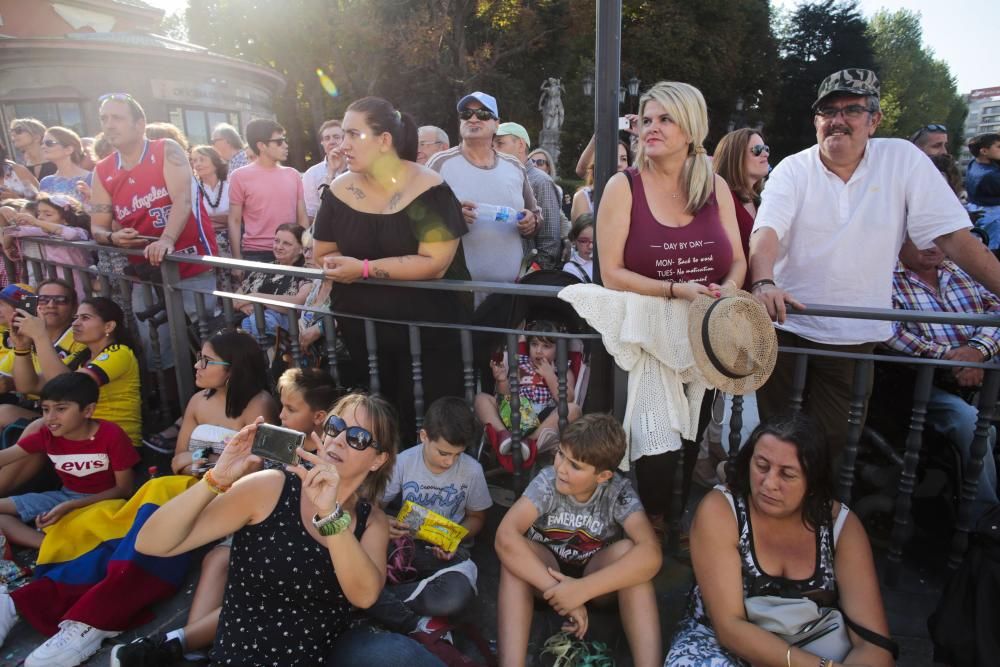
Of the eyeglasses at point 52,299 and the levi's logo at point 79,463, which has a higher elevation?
the eyeglasses at point 52,299

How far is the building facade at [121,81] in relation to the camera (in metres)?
14.9

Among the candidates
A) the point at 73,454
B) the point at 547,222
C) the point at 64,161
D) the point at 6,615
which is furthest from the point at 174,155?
the point at 6,615

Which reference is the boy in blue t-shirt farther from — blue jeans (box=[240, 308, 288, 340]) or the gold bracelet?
blue jeans (box=[240, 308, 288, 340])

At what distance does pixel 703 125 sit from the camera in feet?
9.37

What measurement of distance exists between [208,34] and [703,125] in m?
29.8

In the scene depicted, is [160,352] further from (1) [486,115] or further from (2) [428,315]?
(1) [486,115]

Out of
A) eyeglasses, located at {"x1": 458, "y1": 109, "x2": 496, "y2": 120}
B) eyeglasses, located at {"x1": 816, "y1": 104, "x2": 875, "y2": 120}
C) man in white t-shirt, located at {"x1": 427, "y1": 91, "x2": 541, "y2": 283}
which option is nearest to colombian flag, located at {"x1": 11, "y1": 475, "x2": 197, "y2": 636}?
man in white t-shirt, located at {"x1": 427, "y1": 91, "x2": 541, "y2": 283}

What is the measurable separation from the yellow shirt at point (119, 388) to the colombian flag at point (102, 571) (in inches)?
34.3

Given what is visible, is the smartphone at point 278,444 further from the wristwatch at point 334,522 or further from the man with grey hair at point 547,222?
the man with grey hair at point 547,222

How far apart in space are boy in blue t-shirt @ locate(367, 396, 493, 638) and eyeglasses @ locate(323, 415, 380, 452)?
53 cm

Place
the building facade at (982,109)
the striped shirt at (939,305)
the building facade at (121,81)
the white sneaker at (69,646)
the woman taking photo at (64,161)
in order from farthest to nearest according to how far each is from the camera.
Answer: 1. the building facade at (982,109)
2. the building facade at (121,81)
3. the woman taking photo at (64,161)
4. the striped shirt at (939,305)
5. the white sneaker at (69,646)

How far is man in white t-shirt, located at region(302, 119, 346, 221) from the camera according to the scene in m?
5.48

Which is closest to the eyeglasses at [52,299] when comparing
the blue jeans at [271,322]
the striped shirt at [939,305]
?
the blue jeans at [271,322]

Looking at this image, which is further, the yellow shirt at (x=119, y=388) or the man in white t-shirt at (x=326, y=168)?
the man in white t-shirt at (x=326, y=168)
